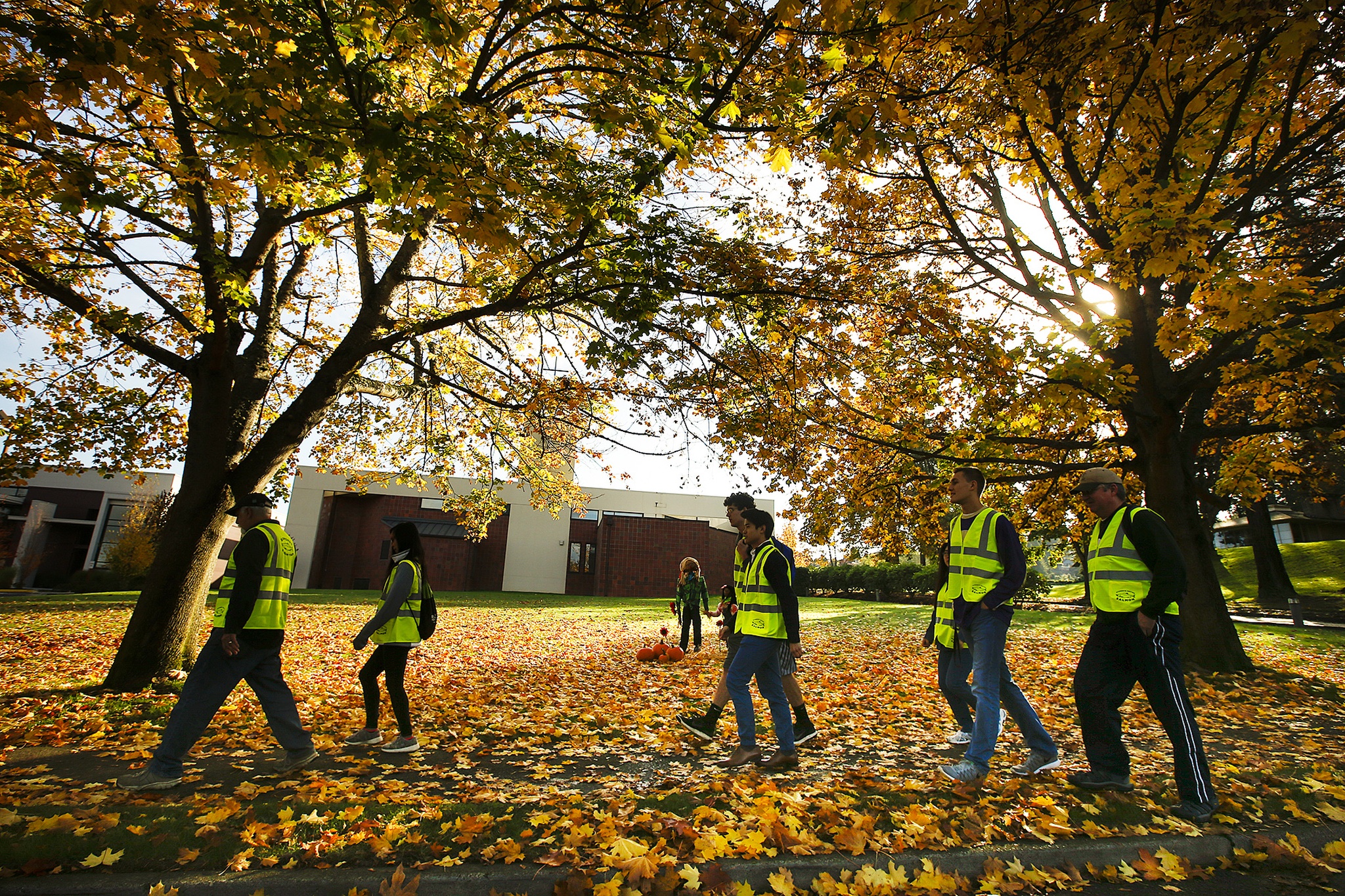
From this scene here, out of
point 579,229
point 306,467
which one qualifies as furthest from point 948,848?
point 306,467

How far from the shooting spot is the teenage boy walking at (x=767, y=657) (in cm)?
474

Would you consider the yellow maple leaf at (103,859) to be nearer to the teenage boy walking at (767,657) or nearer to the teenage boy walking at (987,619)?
the teenage boy walking at (767,657)

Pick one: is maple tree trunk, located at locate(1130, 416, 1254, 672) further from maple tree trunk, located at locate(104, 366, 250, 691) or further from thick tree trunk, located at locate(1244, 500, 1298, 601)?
thick tree trunk, located at locate(1244, 500, 1298, 601)

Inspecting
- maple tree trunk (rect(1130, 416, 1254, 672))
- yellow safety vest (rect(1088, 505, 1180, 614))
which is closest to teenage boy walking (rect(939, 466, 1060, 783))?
yellow safety vest (rect(1088, 505, 1180, 614))

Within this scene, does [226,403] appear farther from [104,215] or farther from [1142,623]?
[1142,623]

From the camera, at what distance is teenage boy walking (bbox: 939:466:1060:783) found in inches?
171

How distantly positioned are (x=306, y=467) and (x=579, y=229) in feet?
131

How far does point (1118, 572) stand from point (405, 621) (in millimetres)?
5223

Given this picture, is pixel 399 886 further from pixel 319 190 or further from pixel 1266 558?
pixel 1266 558

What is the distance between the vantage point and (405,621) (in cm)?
510

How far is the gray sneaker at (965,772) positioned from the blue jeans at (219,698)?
462 cm

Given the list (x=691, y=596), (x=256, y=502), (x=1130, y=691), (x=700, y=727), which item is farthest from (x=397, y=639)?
(x=691, y=596)

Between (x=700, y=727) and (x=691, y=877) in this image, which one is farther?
(x=700, y=727)

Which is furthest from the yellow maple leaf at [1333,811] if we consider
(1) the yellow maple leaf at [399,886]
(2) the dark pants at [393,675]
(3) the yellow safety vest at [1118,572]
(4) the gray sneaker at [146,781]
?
(4) the gray sneaker at [146,781]
